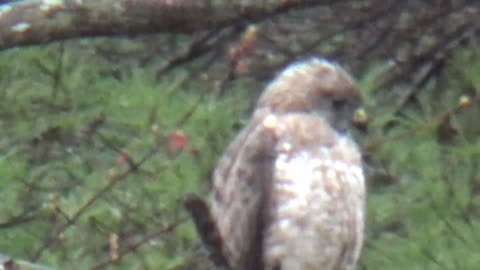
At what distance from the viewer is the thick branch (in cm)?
902

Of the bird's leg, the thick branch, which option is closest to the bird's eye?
the thick branch

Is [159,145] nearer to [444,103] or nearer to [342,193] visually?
[342,193]

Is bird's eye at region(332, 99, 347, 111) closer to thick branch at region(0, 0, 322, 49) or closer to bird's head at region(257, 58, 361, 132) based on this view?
bird's head at region(257, 58, 361, 132)

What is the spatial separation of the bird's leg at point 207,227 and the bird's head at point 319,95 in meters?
0.86

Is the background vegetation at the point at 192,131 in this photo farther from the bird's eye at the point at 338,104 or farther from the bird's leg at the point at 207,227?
the bird's leg at the point at 207,227

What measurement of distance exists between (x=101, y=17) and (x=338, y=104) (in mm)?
992

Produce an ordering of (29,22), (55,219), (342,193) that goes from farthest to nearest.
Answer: (55,219) → (29,22) → (342,193)

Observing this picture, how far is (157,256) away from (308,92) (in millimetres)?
1625

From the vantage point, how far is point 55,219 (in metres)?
9.79

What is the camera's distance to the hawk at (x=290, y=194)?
8.11 m

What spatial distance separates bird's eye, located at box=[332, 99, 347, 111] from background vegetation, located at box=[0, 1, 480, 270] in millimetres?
1061

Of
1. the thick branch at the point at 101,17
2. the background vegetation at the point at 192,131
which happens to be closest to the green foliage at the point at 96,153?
the background vegetation at the point at 192,131

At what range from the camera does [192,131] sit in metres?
10.2

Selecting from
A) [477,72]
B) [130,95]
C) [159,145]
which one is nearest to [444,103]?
[477,72]
